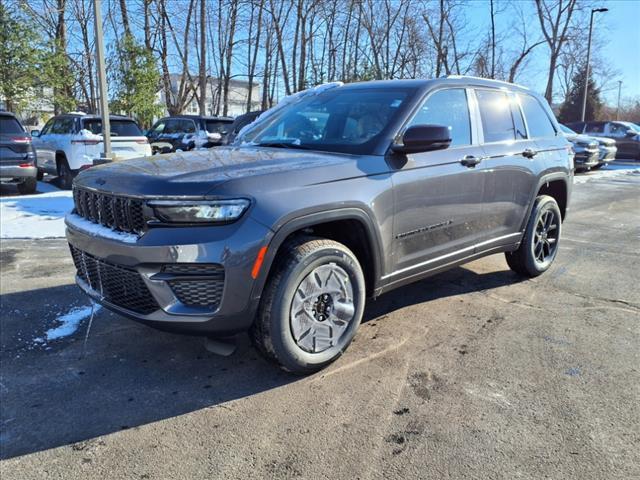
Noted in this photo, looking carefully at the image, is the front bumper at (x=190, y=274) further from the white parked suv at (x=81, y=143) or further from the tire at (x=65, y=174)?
the tire at (x=65, y=174)

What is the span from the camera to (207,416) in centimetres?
278

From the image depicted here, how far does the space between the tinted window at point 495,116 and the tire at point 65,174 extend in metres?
9.63

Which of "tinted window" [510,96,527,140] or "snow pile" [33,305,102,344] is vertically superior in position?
"tinted window" [510,96,527,140]

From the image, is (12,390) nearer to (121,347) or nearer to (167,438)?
(121,347)

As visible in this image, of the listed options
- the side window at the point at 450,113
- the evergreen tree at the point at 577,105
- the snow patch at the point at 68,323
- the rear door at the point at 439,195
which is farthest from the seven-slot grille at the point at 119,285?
the evergreen tree at the point at 577,105

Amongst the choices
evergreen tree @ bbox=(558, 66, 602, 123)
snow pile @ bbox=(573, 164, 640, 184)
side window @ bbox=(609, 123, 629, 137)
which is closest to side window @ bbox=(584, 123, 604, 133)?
side window @ bbox=(609, 123, 629, 137)

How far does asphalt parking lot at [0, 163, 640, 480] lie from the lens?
240 cm

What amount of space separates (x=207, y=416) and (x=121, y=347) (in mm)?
1129

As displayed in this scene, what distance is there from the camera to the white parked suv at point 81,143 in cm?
1104

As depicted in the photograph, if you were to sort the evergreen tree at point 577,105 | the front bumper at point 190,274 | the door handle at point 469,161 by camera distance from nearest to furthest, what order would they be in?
A: the front bumper at point 190,274 → the door handle at point 469,161 → the evergreen tree at point 577,105

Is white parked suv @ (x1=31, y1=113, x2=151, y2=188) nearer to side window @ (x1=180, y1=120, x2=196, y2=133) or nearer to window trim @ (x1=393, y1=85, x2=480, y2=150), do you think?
side window @ (x1=180, y1=120, x2=196, y2=133)

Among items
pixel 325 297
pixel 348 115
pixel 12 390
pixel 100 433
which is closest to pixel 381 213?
pixel 325 297

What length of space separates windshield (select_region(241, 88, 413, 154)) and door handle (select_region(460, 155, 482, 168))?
653 mm

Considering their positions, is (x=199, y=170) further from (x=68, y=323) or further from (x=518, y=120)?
(x=518, y=120)
